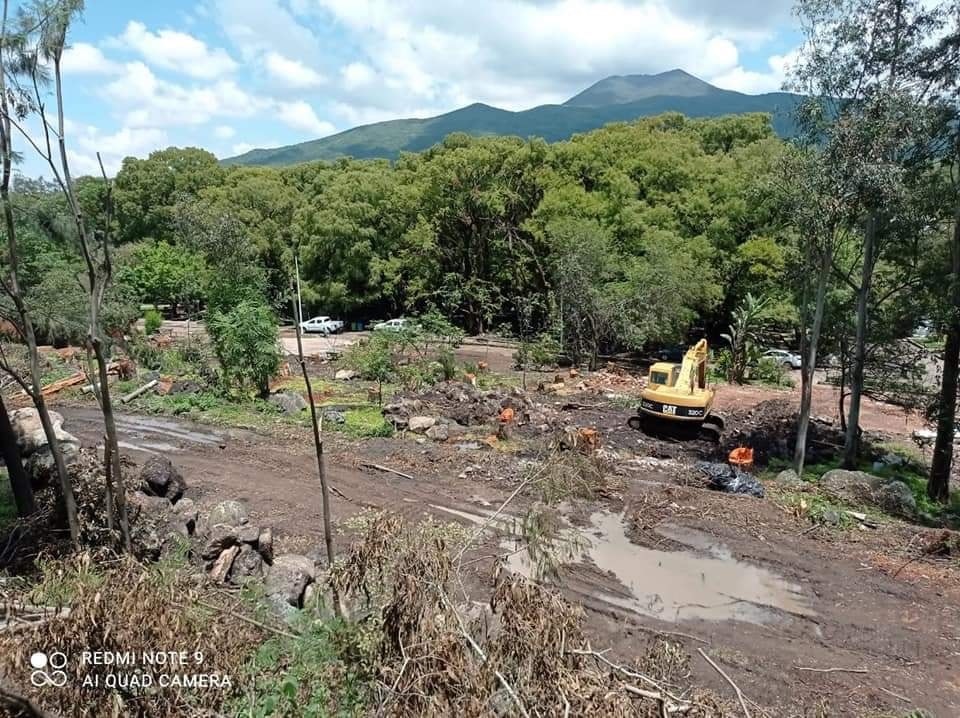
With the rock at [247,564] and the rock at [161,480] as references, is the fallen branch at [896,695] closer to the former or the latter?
the rock at [247,564]

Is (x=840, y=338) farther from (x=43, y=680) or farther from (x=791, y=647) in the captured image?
(x=43, y=680)

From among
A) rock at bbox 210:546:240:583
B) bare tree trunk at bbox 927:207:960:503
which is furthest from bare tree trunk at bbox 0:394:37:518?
bare tree trunk at bbox 927:207:960:503

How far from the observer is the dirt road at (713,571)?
725 cm

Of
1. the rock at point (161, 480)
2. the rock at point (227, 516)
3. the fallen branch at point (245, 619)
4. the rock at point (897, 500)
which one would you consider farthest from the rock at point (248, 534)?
the rock at point (897, 500)

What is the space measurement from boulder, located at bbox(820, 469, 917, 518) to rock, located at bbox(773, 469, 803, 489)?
0.47 metres

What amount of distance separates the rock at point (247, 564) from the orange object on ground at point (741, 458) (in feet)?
34.4

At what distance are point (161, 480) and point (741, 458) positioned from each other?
1197 centimetres

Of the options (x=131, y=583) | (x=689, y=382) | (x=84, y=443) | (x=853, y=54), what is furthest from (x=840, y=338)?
(x=84, y=443)

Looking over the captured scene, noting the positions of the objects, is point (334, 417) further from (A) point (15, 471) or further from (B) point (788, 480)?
(B) point (788, 480)

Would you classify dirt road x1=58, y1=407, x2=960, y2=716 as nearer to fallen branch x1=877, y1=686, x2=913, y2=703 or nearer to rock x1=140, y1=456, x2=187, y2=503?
fallen branch x1=877, y1=686, x2=913, y2=703

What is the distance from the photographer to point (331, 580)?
187 inches

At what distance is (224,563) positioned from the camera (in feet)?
27.6

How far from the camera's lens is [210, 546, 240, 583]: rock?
8.17m

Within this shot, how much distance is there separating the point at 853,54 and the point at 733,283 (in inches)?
684
